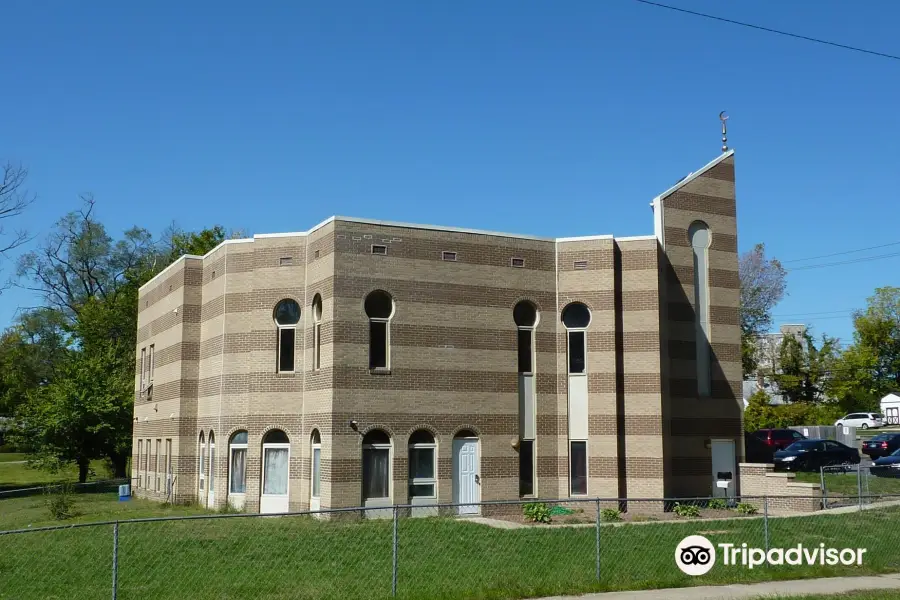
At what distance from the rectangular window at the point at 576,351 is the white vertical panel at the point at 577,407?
284 mm

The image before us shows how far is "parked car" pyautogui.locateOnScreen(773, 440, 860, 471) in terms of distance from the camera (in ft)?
124

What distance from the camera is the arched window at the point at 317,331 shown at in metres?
26.8

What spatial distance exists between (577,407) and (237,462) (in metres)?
10.6

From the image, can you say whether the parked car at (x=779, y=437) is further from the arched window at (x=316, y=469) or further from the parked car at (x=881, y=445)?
the arched window at (x=316, y=469)

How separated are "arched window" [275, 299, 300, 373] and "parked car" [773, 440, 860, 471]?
2165 centimetres

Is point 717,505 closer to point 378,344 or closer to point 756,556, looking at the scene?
point 756,556

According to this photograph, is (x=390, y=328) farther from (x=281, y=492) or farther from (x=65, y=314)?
(x=65, y=314)

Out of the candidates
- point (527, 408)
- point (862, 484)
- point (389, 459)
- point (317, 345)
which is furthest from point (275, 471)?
point (862, 484)

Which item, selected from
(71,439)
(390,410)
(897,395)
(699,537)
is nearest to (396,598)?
(699,537)

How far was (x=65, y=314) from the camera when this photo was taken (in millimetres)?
67438

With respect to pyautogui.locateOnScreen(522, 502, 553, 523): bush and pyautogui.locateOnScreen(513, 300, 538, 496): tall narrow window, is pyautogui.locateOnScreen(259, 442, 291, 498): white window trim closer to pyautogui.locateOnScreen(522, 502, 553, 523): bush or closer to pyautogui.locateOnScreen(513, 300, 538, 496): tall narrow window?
pyautogui.locateOnScreen(513, 300, 538, 496): tall narrow window

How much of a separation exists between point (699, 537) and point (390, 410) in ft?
33.6

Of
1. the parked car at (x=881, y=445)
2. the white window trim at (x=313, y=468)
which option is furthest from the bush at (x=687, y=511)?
the parked car at (x=881, y=445)

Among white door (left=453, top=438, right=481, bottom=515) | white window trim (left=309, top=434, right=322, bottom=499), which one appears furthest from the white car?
white window trim (left=309, top=434, right=322, bottom=499)
